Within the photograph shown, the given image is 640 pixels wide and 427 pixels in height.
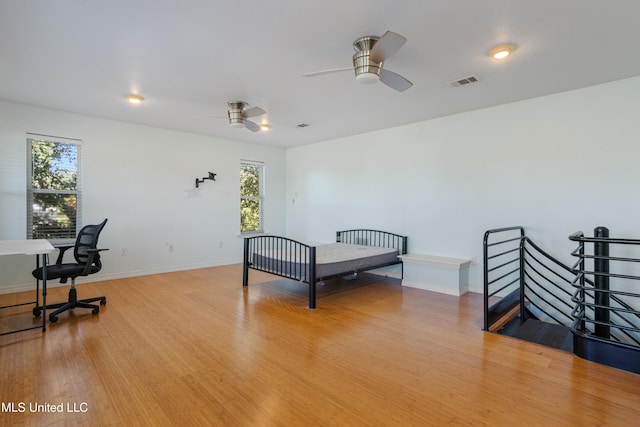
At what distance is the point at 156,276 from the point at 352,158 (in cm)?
414

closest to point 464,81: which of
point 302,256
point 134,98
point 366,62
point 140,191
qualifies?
point 366,62

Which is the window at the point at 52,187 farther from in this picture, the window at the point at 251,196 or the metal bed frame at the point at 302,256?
the window at the point at 251,196

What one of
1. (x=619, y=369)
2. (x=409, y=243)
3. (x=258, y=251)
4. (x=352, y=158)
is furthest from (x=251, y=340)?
(x=352, y=158)

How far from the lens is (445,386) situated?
7.09 feet

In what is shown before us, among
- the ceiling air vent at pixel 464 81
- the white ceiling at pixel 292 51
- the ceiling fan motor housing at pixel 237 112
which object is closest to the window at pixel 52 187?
the white ceiling at pixel 292 51

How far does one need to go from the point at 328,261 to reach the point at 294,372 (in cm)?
186

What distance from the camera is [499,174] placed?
4.34m

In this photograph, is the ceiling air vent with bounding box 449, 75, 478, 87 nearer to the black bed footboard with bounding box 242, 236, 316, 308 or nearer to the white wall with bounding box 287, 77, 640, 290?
Answer: the white wall with bounding box 287, 77, 640, 290

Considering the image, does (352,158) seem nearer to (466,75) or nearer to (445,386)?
(466,75)

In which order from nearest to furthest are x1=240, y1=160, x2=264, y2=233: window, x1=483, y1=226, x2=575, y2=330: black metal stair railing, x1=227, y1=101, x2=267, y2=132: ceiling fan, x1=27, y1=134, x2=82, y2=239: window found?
1. x1=483, y1=226, x2=575, y2=330: black metal stair railing
2. x1=227, y1=101, x2=267, y2=132: ceiling fan
3. x1=27, y1=134, x2=82, y2=239: window
4. x1=240, y1=160, x2=264, y2=233: window

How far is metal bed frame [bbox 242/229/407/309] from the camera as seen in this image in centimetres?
383

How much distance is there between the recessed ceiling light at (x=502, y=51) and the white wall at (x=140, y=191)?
5062mm

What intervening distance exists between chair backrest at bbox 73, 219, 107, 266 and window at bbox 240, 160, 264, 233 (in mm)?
3198

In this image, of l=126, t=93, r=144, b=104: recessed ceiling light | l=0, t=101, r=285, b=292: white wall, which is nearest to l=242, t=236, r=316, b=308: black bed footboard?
l=0, t=101, r=285, b=292: white wall
